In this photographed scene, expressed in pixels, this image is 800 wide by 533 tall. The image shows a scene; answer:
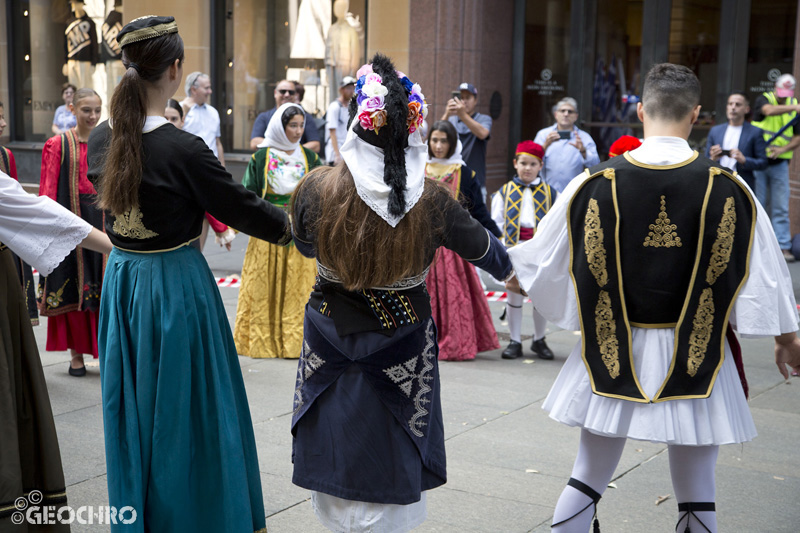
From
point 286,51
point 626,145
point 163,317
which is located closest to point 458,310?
point 626,145

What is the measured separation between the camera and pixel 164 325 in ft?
10.9

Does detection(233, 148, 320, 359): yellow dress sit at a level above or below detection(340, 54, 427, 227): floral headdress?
below

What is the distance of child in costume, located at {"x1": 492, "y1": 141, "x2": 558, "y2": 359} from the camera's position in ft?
23.5

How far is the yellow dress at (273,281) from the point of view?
23.6 ft

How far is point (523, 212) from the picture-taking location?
7.20m

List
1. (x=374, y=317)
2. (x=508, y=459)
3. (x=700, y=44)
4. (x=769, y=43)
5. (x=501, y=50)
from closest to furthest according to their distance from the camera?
(x=374, y=317) < (x=508, y=459) < (x=769, y=43) < (x=700, y=44) < (x=501, y=50)

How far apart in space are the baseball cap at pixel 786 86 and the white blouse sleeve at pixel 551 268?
895 cm

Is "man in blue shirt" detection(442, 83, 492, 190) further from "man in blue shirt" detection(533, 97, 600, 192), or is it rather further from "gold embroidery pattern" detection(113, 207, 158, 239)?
"gold embroidery pattern" detection(113, 207, 158, 239)

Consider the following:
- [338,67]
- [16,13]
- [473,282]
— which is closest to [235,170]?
[338,67]

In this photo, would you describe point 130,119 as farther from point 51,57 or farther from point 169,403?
point 51,57

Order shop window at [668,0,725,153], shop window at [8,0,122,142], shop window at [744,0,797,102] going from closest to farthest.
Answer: shop window at [744,0,797,102] < shop window at [668,0,725,153] < shop window at [8,0,122,142]

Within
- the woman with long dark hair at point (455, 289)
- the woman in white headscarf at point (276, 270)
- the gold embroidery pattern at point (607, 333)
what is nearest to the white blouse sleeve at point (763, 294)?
the gold embroidery pattern at point (607, 333)

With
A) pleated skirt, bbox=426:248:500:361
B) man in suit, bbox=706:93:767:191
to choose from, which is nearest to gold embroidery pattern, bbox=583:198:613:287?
pleated skirt, bbox=426:248:500:361

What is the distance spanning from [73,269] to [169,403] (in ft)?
11.0
